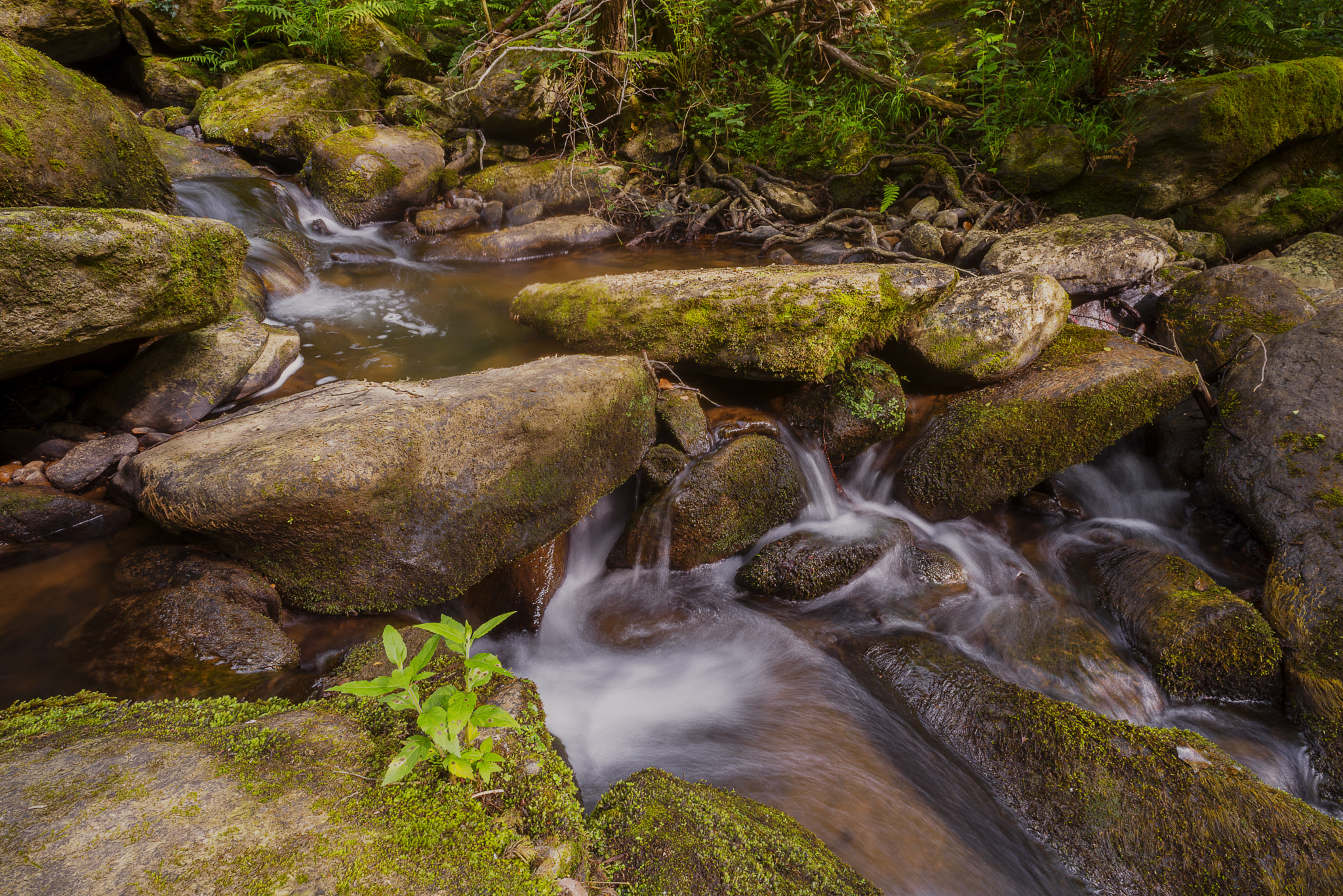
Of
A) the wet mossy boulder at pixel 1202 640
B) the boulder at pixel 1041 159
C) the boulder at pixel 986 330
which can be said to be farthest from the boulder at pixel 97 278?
the boulder at pixel 1041 159

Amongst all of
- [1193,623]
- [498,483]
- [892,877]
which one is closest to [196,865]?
[498,483]

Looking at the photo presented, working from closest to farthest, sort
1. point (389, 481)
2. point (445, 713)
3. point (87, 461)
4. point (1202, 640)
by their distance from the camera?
point (445, 713)
point (389, 481)
point (1202, 640)
point (87, 461)

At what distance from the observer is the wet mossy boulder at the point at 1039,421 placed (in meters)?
3.77

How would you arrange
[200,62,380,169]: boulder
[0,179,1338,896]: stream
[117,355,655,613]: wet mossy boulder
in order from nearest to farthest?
[0,179,1338,896]: stream
[117,355,655,613]: wet mossy boulder
[200,62,380,169]: boulder

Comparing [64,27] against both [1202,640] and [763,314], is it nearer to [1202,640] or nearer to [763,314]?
[763,314]

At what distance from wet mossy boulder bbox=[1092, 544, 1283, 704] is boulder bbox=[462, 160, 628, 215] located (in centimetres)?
768

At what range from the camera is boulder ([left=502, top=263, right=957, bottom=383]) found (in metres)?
3.79

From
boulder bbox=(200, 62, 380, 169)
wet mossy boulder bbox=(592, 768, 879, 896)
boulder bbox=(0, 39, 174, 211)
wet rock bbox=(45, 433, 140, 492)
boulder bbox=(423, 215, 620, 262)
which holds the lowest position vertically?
wet mossy boulder bbox=(592, 768, 879, 896)

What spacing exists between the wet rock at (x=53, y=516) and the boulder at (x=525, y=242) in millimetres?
4930

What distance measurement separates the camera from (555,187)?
8156 mm

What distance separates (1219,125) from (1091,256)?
106 inches

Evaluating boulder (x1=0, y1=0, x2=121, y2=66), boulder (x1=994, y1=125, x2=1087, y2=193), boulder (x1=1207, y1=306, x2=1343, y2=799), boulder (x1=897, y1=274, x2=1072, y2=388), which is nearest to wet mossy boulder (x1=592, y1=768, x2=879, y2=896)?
boulder (x1=1207, y1=306, x2=1343, y2=799)

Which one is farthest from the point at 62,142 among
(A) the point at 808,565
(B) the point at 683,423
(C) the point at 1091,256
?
(C) the point at 1091,256

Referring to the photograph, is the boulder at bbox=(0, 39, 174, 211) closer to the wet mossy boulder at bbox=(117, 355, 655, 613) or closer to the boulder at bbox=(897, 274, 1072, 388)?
the wet mossy boulder at bbox=(117, 355, 655, 613)
